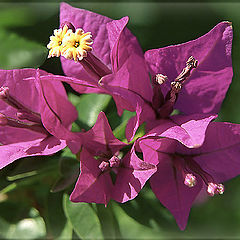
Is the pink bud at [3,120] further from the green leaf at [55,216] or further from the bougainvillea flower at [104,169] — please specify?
the green leaf at [55,216]

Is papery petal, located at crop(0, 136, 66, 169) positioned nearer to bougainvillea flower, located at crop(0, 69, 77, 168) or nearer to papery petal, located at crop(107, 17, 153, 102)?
bougainvillea flower, located at crop(0, 69, 77, 168)

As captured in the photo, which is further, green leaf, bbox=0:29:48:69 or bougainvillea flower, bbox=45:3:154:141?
green leaf, bbox=0:29:48:69

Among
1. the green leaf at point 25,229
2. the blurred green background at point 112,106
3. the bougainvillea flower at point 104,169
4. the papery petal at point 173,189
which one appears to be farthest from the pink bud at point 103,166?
the green leaf at point 25,229

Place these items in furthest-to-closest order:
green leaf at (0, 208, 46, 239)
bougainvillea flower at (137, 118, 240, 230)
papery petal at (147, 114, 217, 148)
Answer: green leaf at (0, 208, 46, 239)
bougainvillea flower at (137, 118, 240, 230)
papery petal at (147, 114, 217, 148)

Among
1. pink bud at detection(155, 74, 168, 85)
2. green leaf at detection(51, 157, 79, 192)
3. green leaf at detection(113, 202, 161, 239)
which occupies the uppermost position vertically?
pink bud at detection(155, 74, 168, 85)

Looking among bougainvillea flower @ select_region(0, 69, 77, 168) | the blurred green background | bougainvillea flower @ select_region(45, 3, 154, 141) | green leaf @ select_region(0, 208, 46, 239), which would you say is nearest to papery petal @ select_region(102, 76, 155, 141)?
bougainvillea flower @ select_region(45, 3, 154, 141)

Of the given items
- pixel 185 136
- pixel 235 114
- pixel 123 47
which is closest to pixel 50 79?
pixel 123 47

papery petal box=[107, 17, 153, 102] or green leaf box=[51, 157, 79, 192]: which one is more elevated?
papery petal box=[107, 17, 153, 102]
